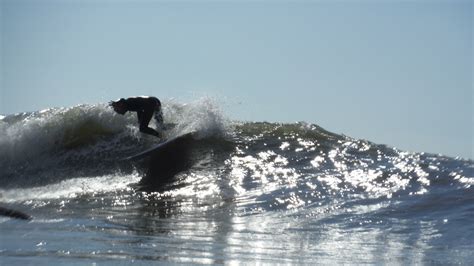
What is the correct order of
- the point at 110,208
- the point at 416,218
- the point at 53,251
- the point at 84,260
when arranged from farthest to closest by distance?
the point at 110,208
the point at 416,218
the point at 53,251
the point at 84,260

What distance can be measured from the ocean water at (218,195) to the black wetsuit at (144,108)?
59 centimetres

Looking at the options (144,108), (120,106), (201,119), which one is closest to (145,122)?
(144,108)

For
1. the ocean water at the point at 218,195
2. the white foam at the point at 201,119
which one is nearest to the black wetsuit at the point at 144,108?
the ocean water at the point at 218,195

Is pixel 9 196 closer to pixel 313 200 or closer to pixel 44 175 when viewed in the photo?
pixel 44 175

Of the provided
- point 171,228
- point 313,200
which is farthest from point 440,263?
point 313,200

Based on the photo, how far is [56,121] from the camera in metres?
15.5

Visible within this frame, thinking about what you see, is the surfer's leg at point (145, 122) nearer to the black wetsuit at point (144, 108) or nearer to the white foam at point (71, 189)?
the black wetsuit at point (144, 108)

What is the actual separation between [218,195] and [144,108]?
140 inches

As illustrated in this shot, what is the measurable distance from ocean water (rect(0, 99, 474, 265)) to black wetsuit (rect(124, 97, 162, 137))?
1.93 ft

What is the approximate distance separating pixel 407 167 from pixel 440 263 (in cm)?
545

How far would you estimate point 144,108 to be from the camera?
13.1m

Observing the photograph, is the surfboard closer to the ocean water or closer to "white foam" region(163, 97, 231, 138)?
the ocean water

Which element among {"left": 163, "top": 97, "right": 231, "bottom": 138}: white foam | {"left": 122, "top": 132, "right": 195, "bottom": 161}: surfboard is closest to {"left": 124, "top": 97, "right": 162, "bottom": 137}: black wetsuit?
{"left": 122, "top": 132, "right": 195, "bottom": 161}: surfboard

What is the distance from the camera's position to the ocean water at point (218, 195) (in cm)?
623
